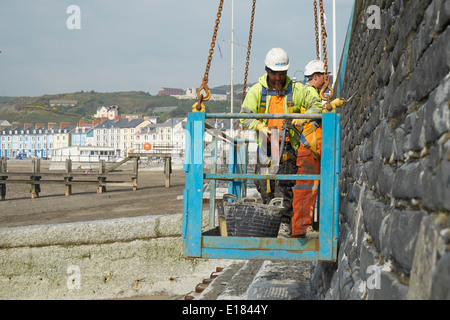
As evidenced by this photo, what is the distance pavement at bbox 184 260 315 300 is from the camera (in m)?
5.57

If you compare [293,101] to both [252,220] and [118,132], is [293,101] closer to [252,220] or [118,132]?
[252,220]

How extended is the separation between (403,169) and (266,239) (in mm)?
1738

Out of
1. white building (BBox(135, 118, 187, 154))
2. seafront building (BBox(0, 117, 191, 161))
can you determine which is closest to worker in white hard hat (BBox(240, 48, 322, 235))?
seafront building (BBox(0, 117, 191, 161))

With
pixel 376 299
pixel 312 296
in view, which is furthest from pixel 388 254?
pixel 312 296

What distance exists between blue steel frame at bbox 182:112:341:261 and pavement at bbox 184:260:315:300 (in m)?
1.43

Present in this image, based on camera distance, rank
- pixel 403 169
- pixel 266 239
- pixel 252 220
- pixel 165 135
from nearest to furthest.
Result: pixel 403 169 → pixel 266 239 → pixel 252 220 → pixel 165 135

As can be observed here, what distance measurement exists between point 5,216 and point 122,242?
7.98 m

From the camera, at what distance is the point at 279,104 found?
4.99 m

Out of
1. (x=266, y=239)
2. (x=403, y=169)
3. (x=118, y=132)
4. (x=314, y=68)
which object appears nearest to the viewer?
(x=403, y=169)

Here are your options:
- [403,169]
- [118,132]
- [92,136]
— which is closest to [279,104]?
[403,169]

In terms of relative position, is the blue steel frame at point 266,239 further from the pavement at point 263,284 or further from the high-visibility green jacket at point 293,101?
the pavement at point 263,284

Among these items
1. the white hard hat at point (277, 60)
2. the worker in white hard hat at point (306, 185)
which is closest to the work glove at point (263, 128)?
the worker in white hard hat at point (306, 185)

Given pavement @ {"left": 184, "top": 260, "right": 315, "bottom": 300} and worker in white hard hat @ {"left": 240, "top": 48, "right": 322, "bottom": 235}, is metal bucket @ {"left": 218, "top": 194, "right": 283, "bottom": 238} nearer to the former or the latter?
worker in white hard hat @ {"left": 240, "top": 48, "right": 322, "bottom": 235}
